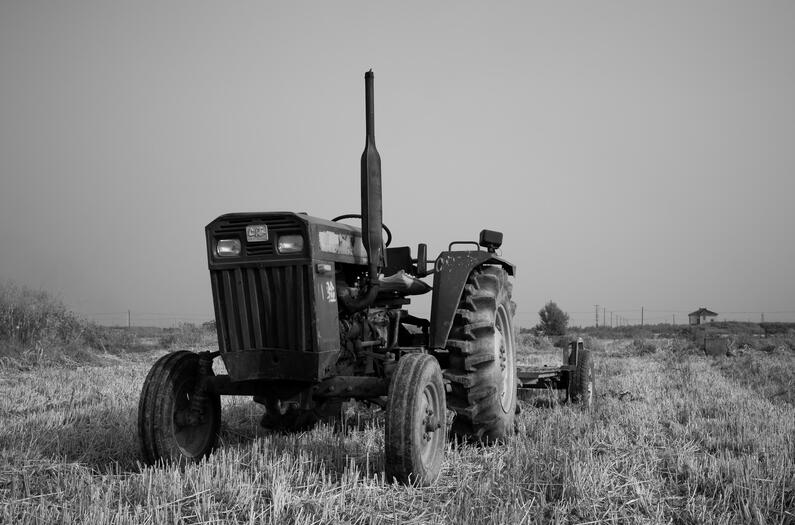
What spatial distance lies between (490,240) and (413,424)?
2.82 meters

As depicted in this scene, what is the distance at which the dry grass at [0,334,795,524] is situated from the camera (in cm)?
351

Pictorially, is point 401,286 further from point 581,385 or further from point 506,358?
point 581,385

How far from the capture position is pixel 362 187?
4840 millimetres

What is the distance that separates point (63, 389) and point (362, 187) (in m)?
5.92

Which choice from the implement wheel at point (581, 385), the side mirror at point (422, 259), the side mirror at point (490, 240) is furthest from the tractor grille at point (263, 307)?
the implement wheel at point (581, 385)

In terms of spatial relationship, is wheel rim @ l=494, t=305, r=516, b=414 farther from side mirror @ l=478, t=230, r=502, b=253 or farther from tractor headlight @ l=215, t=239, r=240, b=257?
tractor headlight @ l=215, t=239, r=240, b=257

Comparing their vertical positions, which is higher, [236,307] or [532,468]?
[236,307]

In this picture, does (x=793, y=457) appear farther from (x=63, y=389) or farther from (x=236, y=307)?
(x=63, y=389)

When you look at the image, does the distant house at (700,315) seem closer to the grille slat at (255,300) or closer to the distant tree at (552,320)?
the distant tree at (552,320)

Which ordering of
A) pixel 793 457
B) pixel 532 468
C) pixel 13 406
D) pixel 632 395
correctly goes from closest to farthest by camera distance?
pixel 532 468
pixel 793 457
pixel 13 406
pixel 632 395

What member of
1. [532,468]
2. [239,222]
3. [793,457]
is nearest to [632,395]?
[793,457]

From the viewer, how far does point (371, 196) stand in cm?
482

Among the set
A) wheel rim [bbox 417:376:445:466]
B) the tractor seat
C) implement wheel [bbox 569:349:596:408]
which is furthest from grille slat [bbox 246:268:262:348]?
implement wheel [bbox 569:349:596:408]

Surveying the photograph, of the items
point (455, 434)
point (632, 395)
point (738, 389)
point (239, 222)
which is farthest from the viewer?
point (738, 389)
